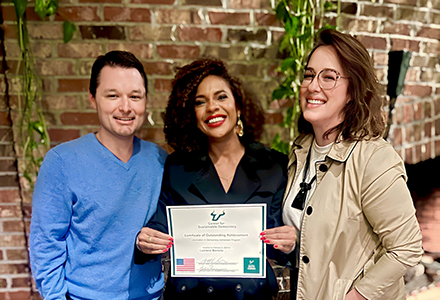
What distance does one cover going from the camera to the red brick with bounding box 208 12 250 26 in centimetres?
174

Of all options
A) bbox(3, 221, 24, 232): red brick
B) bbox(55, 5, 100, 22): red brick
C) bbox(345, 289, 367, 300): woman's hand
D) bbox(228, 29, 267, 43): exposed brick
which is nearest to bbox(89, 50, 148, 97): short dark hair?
bbox(55, 5, 100, 22): red brick

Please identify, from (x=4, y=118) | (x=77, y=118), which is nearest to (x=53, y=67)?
(x=77, y=118)

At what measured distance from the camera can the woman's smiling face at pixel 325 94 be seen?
1119 mm

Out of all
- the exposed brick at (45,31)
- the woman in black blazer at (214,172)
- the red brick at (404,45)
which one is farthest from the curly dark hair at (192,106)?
the red brick at (404,45)

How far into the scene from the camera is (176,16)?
1.71m

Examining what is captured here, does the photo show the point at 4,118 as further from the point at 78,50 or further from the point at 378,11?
the point at 378,11

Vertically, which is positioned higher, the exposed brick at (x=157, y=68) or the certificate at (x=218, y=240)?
the exposed brick at (x=157, y=68)

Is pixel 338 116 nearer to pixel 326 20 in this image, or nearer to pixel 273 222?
pixel 273 222

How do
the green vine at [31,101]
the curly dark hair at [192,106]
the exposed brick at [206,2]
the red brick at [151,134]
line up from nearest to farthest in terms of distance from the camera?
the curly dark hair at [192,106]
the green vine at [31,101]
the exposed brick at [206,2]
the red brick at [151,134]

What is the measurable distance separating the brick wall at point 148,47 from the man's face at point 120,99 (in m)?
0.51

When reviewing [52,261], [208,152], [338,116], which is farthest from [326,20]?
[52,261]

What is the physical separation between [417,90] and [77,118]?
7.08 ft

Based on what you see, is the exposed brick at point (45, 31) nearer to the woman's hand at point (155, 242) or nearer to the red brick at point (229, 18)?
the red brick at point (229, 18)

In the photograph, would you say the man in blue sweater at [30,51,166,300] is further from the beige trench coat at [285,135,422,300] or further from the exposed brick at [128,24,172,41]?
the beige trench coat at [285,135,422,300]
